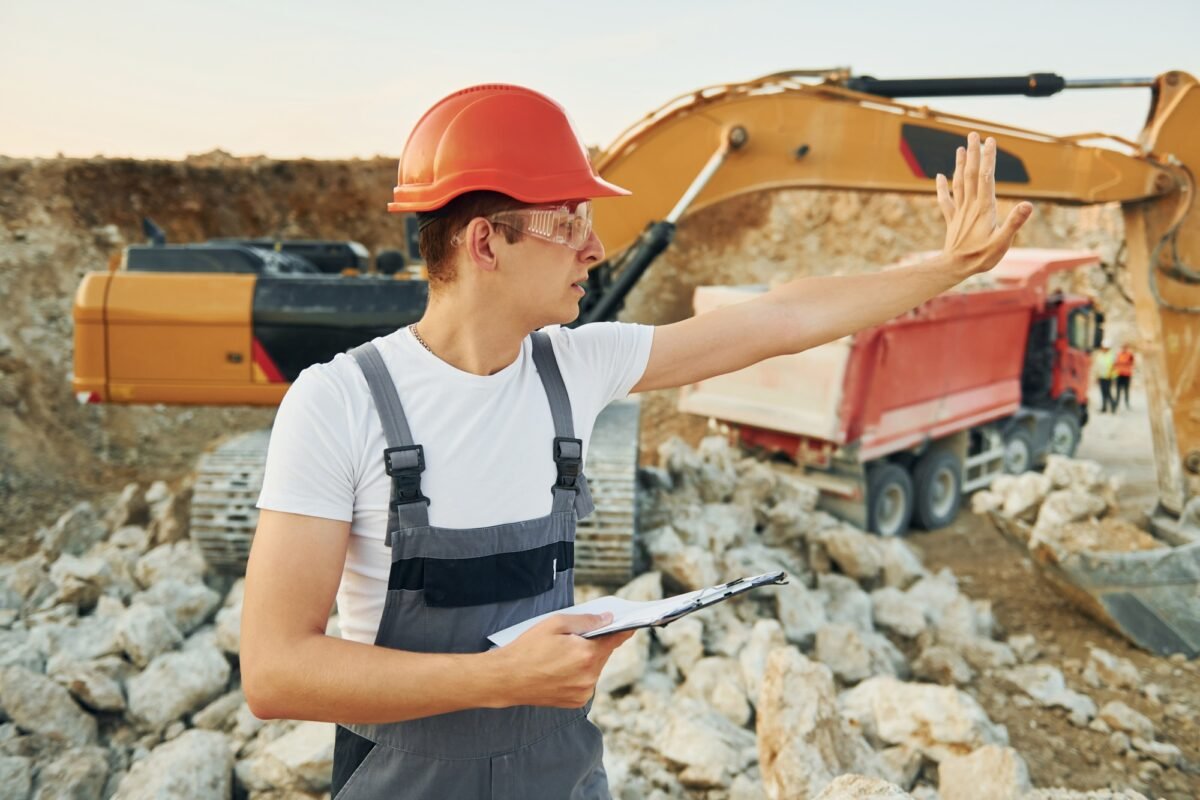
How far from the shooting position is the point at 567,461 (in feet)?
5.23

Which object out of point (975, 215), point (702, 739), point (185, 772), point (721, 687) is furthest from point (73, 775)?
point (975, 215)

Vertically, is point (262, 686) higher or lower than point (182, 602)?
higher

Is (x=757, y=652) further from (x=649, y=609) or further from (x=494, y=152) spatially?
(x=494, y=152)

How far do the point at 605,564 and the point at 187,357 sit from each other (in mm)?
2557

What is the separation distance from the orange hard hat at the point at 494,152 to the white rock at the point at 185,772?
2488 millimetres

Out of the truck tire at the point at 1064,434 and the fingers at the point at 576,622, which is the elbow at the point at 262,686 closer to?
the fingers at the point at 576,622

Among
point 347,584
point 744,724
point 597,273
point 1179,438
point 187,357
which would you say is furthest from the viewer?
point 1179,438

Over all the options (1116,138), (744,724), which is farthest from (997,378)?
(744,724)

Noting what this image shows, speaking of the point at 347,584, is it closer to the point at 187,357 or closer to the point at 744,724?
the point at 744,724

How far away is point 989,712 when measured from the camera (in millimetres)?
4566

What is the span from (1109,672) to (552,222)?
488 centimetres

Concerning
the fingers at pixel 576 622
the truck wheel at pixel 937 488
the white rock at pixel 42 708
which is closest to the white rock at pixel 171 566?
the white rock at pixel 42 708

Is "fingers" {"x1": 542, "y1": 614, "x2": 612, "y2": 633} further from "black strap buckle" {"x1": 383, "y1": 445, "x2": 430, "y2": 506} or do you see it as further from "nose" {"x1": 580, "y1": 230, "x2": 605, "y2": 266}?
"nose" {"x1": 580, "y1": 230, "x2": 605, "y2": 266}

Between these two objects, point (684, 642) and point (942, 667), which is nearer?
point (684, 642)
